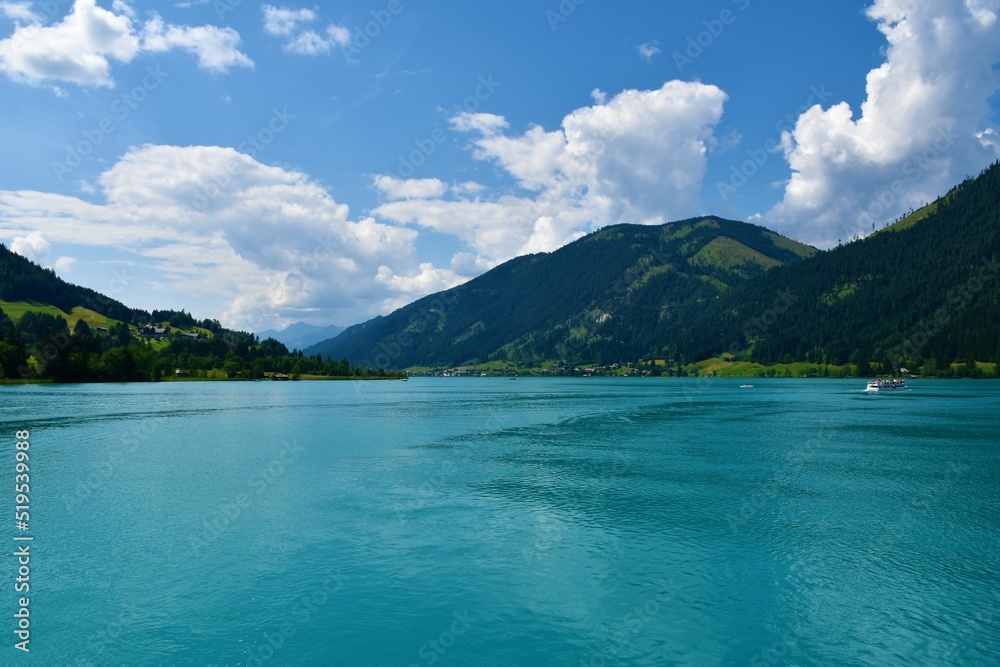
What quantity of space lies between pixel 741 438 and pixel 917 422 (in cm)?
4545

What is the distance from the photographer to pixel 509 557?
106 feet

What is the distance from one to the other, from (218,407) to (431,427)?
214ft

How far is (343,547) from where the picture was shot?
33.8 meters

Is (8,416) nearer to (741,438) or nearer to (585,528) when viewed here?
(585,528)

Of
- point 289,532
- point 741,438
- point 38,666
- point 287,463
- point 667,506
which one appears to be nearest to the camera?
point 38,666

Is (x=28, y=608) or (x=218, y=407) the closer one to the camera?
(x=28, y=608)

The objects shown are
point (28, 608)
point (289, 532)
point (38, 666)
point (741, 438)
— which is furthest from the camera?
point (741, 438)

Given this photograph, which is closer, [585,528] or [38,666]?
[38,666]

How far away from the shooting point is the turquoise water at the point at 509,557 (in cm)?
2284

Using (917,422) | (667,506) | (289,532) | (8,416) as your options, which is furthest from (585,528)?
(8,416)

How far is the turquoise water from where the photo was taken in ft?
74.9

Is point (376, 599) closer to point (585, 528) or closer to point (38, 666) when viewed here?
point (38, 666)

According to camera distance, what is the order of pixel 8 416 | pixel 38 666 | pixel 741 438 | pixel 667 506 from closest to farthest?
pixel 38 666 < pixel 667 506 < pixel 741 438 < pixel 8 416

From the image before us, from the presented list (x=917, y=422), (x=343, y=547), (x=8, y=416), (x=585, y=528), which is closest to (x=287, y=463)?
(x=343, y=547)
